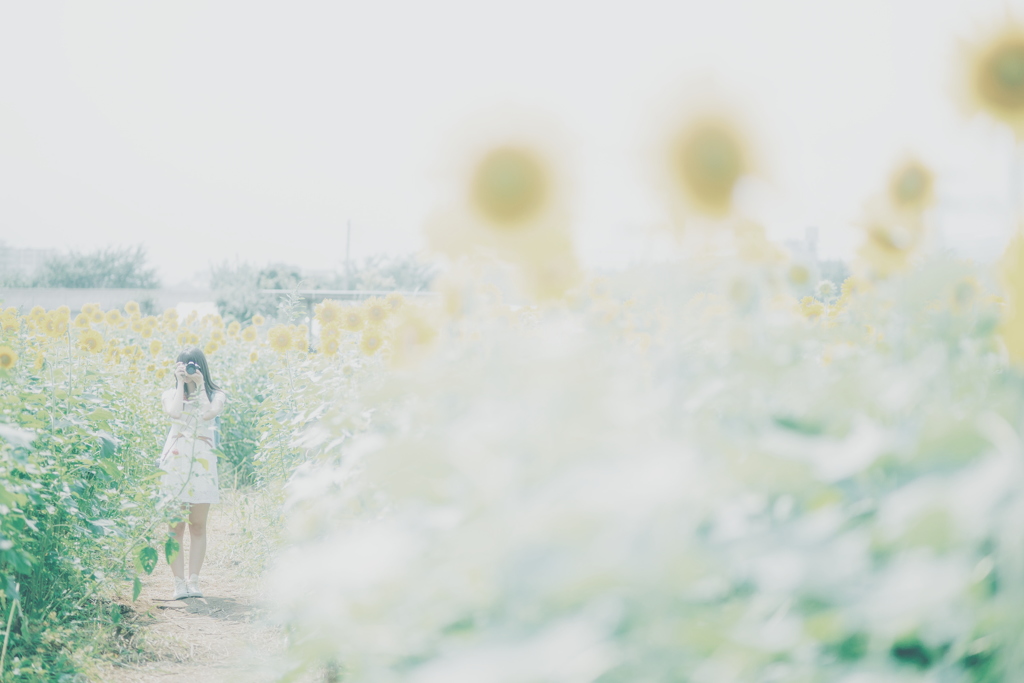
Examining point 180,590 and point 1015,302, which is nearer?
point 1015,302

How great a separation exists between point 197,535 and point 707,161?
4.63 m

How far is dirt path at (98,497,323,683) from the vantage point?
12.2ft

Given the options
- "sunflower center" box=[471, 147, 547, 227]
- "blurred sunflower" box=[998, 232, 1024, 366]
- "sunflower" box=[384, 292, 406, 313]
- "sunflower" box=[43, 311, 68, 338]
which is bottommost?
"sunflower" box=[43, 311, 68, 338]

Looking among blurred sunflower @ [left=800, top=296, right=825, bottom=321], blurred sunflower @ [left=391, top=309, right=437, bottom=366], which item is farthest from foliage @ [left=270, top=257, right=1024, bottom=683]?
blurred sunflower @ [left=800, top=296, right=825, bottom=321]

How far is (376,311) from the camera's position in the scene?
145 inches

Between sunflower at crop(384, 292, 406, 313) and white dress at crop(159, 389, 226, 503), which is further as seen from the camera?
white dress at crop(159, 389, 226, 503)

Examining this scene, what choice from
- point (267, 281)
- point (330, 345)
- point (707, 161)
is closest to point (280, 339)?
point (330, 345)

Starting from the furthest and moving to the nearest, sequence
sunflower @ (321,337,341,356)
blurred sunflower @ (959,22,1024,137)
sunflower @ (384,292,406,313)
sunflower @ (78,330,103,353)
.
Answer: sunflower @ (78,330,103,353) < sunflower @ (321,337,341,356) < sunflower @ (384,292,406,313) < blurred sunflower @ (959,22,1024,137)

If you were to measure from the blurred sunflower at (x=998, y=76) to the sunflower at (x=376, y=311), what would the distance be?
2.69m

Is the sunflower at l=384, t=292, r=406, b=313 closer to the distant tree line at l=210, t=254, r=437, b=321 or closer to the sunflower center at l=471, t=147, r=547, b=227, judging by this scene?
the sunflower center at l=471, t=147, r=547, b=227

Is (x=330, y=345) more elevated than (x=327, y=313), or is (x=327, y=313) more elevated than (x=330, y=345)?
(x=327, y=313)

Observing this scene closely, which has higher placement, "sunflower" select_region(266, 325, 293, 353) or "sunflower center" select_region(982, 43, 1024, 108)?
"sunflower center" select_region(982, 43, 1024, 108)

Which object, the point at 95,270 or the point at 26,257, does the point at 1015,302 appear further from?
the point at 26,257

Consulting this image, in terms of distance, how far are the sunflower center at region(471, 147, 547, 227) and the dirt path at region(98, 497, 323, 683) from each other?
243 centimetres
